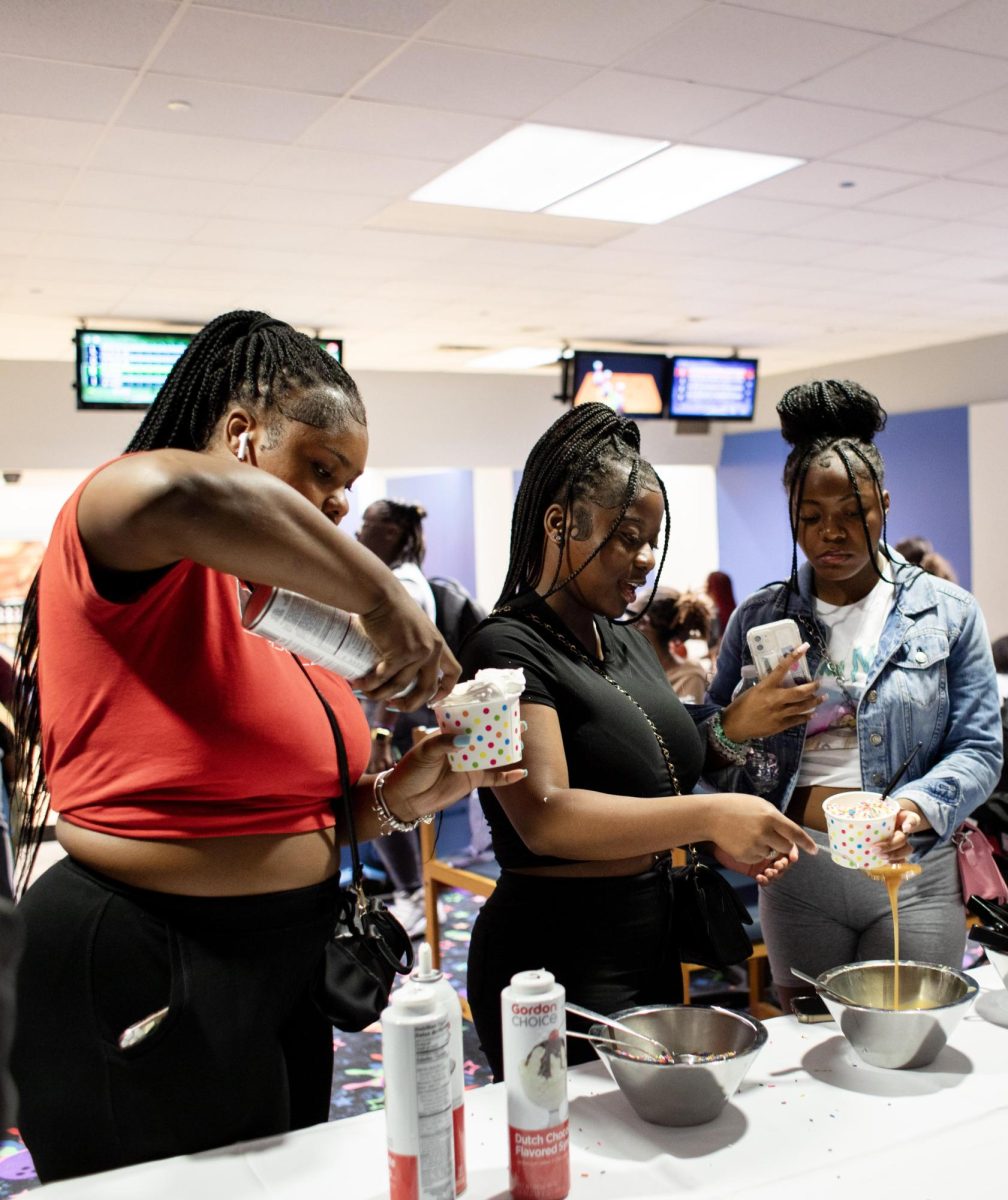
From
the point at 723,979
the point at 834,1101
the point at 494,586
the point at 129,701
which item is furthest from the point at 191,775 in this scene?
the point at 494,586

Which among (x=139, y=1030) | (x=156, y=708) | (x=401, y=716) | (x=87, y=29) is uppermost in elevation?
(x=87, y=29)

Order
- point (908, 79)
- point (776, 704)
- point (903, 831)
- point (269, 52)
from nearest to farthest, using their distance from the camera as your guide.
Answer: point (903, 831) → point (776, 704) → point (269, 52) → point (908, 79)

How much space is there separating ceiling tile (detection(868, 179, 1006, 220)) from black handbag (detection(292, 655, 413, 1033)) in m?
4.36

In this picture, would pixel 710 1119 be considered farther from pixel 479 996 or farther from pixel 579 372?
pixel 579 372

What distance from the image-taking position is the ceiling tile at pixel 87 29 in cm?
302

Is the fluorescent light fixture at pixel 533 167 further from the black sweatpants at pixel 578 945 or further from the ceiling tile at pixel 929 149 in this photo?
the black sweatpants at pixel 578 945

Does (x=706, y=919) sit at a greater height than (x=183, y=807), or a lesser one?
lesser

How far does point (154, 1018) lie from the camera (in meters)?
1.30

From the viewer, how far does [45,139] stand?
4039mm

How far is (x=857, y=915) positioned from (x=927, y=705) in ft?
1.29

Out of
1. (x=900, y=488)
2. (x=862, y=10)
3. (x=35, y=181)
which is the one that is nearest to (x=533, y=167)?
(x=862, y=10)

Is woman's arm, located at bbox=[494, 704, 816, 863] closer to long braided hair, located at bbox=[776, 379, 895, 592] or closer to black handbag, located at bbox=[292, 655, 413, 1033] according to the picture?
black handbag, located at bbox=[292, 655, 413, 1033]

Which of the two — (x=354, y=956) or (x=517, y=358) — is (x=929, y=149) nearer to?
(x=354, y=956)

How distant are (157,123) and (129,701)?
125 inches
